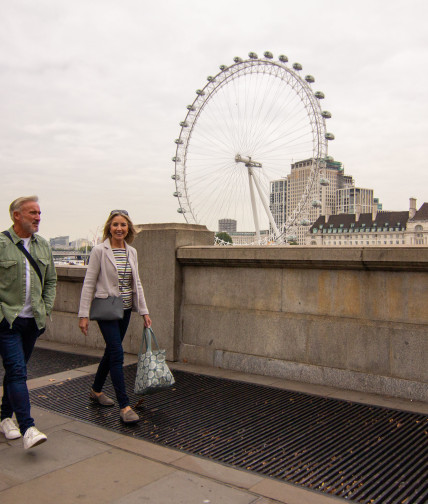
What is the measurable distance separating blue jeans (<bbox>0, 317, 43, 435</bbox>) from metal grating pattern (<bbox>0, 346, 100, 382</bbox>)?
8.22ft

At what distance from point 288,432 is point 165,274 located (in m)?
3.38

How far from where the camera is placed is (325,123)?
38125 millimetres

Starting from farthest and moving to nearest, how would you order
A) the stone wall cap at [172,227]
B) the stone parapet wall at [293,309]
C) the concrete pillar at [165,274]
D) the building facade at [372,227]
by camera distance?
the building facade at [372,227]
the stone wall cap at [172,227]
the concrete pillar at [165,274]
the stone parapet wall at [293,309]

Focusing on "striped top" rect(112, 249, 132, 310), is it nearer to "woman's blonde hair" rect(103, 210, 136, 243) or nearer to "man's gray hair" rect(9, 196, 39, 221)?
"woman's blonde hair" rect(103, 210, 136, 243)

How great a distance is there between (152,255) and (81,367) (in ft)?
5.83

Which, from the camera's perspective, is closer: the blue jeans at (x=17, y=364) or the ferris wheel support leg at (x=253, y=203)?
the blue jeans at (x=17, y=364)

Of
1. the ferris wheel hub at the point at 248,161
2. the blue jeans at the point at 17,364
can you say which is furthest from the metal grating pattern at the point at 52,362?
the ferris wheel hub at the point at 248,161

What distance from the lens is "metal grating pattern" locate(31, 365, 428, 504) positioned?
372 cm

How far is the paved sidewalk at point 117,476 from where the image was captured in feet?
11.1

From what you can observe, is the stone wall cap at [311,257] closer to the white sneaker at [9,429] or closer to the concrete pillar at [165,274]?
the concrete pillar at [165,274]

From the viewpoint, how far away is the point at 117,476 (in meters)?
3.69

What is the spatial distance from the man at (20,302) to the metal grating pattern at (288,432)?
847 mm

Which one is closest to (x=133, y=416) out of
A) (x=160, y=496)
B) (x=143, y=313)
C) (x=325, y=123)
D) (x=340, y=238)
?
(x=143, y=313)

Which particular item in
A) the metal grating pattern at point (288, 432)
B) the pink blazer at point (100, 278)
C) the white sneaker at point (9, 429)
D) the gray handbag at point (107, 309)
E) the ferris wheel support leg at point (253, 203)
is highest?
the ferris wheel support leg at point (253, 203)
